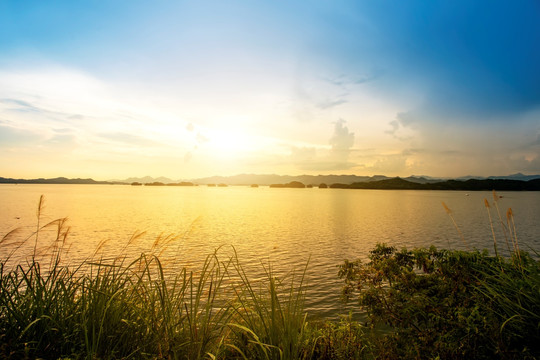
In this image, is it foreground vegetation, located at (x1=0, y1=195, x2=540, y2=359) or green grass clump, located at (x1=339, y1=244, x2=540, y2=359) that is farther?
green grass clump, located at (x1=339, y1=244, x2=540, y2=359)

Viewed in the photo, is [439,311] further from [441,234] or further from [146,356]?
[441,234]

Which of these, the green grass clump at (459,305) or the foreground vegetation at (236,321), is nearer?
the foreground vegetation at (236,321)

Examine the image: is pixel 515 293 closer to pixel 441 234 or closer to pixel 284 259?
pixel 284 259

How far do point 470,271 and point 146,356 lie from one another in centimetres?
811

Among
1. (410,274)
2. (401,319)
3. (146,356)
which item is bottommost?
(401,319)

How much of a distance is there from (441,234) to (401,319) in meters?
38.8

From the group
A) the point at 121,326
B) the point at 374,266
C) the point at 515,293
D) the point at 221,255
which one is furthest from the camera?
the point at 221,255

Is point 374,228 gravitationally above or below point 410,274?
below

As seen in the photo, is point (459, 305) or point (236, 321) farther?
point (459, 305)

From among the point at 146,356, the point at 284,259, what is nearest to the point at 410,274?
the point at 146,356

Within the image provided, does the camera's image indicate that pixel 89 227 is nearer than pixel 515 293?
No

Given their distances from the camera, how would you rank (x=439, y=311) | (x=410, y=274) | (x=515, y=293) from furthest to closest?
1. (x=410, y=274)
2. (x=439, y=311)
3. (x=515, y=293)

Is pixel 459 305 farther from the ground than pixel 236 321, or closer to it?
farther from the ground

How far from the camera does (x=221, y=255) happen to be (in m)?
26.4
